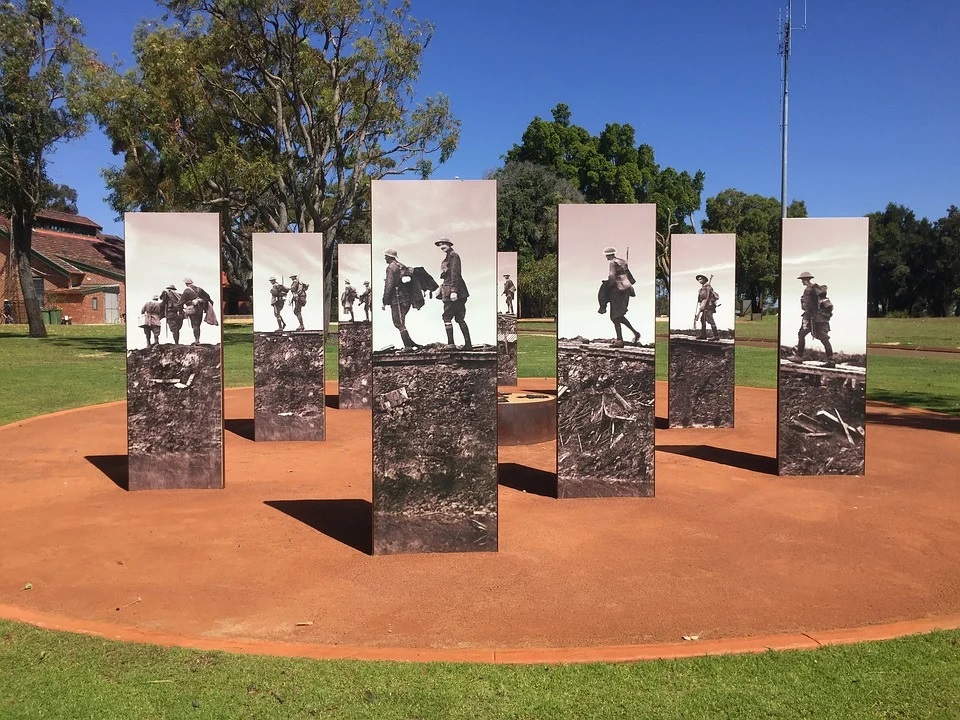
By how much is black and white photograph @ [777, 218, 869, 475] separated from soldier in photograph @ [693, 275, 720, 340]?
354 centimetres

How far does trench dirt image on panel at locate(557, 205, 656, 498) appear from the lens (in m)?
8.37

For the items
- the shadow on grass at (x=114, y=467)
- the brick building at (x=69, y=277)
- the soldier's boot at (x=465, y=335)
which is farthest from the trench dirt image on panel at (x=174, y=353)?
the brick building at (x=69, y=277)

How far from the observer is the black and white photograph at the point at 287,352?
479 inches

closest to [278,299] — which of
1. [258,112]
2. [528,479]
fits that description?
[528,479]

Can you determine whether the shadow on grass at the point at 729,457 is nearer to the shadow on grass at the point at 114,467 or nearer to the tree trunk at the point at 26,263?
the shadow on grass at the point at 114,467

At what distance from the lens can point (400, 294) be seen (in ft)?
21.4

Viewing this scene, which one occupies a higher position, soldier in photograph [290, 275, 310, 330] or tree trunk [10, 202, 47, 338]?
tree trunk [10, 202, 47, 338]

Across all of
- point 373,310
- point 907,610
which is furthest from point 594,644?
point 373,310

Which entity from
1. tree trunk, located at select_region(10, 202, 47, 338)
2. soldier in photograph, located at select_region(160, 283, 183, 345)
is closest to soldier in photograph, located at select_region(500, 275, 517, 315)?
soldier in photograph, located at select_region(160, 283, 183, 345)

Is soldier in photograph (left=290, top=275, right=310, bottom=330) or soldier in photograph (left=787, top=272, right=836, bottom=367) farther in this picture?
soldier in photograph (left=290, top=275, right=310, bottom=330)

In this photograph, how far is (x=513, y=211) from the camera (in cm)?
5403

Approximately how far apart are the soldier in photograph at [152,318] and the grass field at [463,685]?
426 cm

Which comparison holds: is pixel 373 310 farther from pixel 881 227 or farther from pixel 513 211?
pixel 881 227

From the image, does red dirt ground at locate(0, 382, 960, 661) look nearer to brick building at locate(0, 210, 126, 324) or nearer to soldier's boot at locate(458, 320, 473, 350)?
soldier's boot at locate(458, 320, 473, 350)
